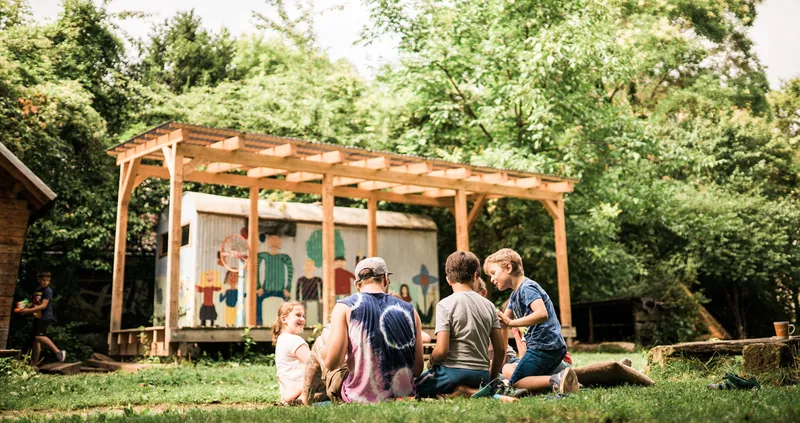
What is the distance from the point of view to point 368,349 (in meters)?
5.81

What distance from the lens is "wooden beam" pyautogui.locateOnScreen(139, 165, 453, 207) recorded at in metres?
15.2

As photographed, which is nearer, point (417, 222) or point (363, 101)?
point (417, 222)

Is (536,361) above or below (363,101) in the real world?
below

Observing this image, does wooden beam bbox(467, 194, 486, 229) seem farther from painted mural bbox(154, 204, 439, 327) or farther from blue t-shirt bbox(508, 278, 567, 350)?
blue t-shirt bbox(508, 278, 567, 350)

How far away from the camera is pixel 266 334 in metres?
14.0

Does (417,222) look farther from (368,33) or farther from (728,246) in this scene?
(728,246)

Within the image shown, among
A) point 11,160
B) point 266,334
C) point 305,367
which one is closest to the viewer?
point 305,367

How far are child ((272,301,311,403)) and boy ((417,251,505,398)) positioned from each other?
1.00 m

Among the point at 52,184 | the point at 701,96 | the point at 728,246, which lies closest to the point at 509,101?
the point at 728,246

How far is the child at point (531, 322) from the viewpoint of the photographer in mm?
6473

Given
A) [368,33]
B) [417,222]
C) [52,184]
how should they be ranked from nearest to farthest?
[52,184]
[417,222]
[368,33]

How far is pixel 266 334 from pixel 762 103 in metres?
25.6

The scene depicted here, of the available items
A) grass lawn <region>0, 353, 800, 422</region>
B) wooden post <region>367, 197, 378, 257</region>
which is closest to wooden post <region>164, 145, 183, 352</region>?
grass lawn <region>0, 353, 800, 422</region>

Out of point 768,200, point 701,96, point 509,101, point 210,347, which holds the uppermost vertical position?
point 701,96
